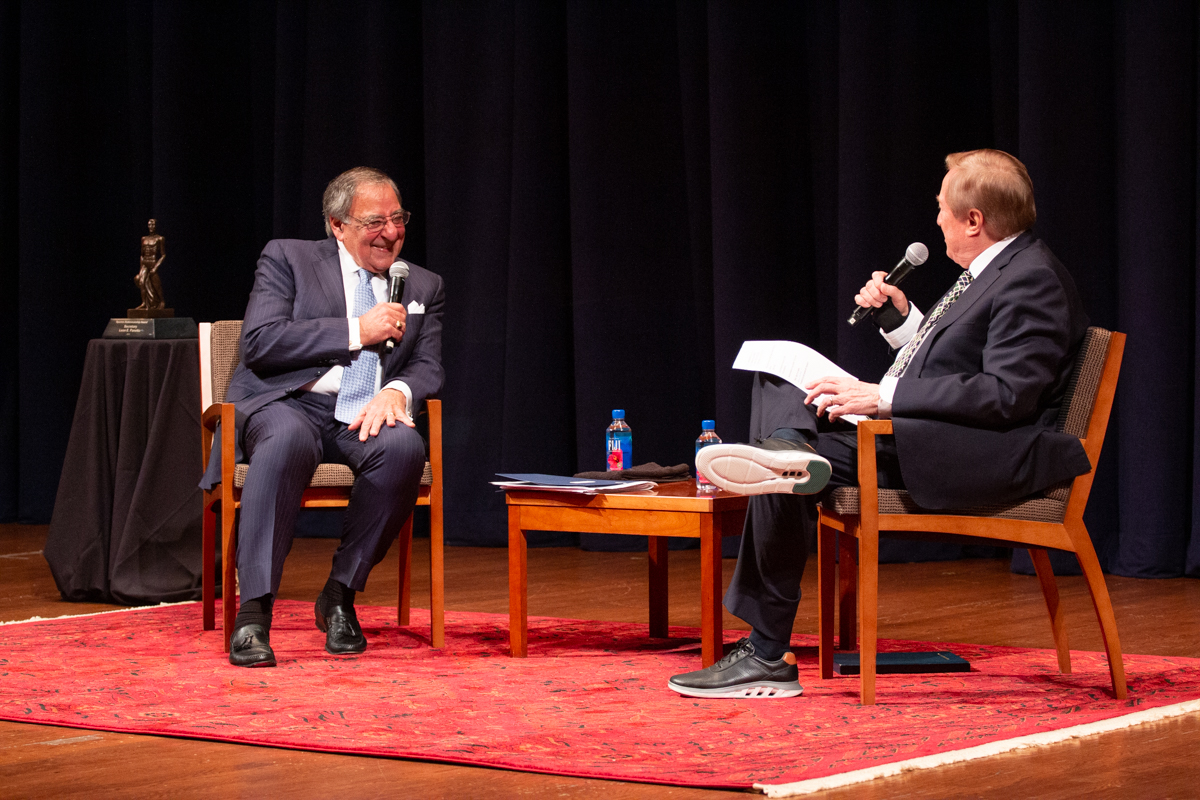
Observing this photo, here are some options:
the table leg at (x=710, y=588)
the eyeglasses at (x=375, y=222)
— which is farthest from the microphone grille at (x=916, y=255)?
the eyeglasses at (x=375, y=222)

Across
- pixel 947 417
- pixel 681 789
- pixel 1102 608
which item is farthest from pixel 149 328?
pixel 1102 608

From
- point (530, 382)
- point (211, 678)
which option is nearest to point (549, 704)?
point (211, 678)

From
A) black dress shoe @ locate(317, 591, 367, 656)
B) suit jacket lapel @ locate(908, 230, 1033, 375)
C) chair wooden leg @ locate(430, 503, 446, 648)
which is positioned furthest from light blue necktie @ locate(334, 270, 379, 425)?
suit jacket lapel @ locate(908, 230, 1033, 375)

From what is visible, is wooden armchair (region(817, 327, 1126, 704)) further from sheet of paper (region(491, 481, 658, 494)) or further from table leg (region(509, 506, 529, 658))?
table leg (region(509, 506, 529, 658))

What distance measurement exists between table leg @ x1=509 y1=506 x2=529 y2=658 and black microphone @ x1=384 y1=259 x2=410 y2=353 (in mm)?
540

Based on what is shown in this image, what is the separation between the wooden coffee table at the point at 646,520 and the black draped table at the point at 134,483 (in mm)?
1252

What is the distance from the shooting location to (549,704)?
2473 millimetres

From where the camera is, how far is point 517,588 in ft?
9.75

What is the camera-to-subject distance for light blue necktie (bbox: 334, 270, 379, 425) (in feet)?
10.5

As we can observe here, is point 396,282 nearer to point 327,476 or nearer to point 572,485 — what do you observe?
point 327,476

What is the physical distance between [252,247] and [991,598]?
3405 millimetres

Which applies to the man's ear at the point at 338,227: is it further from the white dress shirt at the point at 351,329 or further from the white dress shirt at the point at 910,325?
the white dress shirt at the point at 910,325

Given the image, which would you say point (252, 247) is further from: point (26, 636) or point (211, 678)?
point (211, 678)

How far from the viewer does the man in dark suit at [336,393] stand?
116 inches
